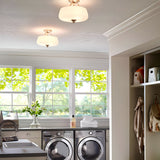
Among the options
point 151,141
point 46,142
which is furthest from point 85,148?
point 151,141

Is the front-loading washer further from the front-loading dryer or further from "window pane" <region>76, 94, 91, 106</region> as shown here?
"window pane" <region>76, 94, 91, 106</region>

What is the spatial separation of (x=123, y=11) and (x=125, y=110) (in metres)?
2.01

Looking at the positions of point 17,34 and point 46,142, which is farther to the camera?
point 46,142

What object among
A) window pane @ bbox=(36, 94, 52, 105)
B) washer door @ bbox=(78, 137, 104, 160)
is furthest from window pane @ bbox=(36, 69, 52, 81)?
washer door @ bbox=(78, 137, 104, 160)

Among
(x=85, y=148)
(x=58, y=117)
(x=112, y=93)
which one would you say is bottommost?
(x=85, y=148)

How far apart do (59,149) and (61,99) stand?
4.15 ft

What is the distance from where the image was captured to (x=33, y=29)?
204 inches

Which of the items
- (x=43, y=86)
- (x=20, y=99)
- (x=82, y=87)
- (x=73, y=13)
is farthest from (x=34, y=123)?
(x=73, y=13)

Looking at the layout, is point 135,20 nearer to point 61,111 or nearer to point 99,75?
point 99,75

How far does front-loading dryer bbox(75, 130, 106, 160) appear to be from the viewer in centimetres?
669

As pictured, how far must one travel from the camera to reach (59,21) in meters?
4.69

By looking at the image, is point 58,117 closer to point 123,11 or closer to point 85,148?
point 85,148

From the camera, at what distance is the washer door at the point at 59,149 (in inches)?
255

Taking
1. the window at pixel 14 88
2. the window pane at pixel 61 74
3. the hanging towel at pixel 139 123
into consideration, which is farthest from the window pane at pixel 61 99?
the hanging towel at pixel 139 123
